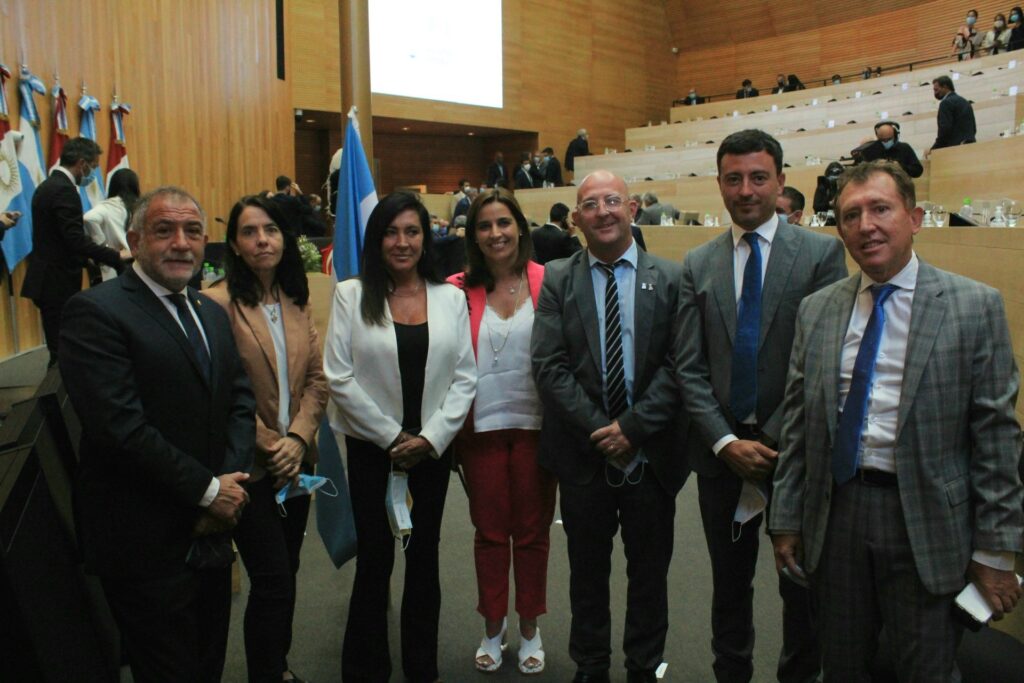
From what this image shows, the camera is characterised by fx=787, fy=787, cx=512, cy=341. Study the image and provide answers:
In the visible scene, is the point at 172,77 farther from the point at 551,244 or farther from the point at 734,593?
the point at 734,593

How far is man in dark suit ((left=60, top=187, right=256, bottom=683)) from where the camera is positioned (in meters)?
1.79

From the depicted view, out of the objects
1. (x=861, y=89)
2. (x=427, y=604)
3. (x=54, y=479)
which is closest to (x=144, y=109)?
(x=54, y=479)

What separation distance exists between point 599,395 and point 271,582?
108cm

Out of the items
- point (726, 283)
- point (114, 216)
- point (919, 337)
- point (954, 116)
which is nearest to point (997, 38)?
point (954, 116)

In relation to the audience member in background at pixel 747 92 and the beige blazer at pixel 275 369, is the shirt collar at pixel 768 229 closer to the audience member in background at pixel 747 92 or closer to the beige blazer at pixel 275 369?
the beige blazer at pixel 275 369

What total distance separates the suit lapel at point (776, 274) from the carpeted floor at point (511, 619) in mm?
1255

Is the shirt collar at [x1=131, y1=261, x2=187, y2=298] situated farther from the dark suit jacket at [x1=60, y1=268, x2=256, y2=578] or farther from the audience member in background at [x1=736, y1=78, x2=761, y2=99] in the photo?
the audience member in background at [x1=736, y1=78, x2=761, y2=99]

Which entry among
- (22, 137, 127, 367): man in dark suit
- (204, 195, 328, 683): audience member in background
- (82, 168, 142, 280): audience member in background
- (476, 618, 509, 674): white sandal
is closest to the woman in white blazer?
(204, 195, 328, 683): audience member in background

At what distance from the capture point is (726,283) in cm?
219

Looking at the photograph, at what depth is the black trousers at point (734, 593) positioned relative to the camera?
2.23m

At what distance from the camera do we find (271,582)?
86.7 inches

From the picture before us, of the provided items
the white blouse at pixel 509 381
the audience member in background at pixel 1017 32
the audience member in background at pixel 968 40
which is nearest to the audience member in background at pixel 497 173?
the audience member in background at pixel 968 40

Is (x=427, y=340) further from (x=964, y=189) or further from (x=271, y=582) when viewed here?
(x=964, y=189)

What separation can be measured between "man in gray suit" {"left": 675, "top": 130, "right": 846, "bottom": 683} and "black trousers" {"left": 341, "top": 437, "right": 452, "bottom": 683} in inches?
32.9
